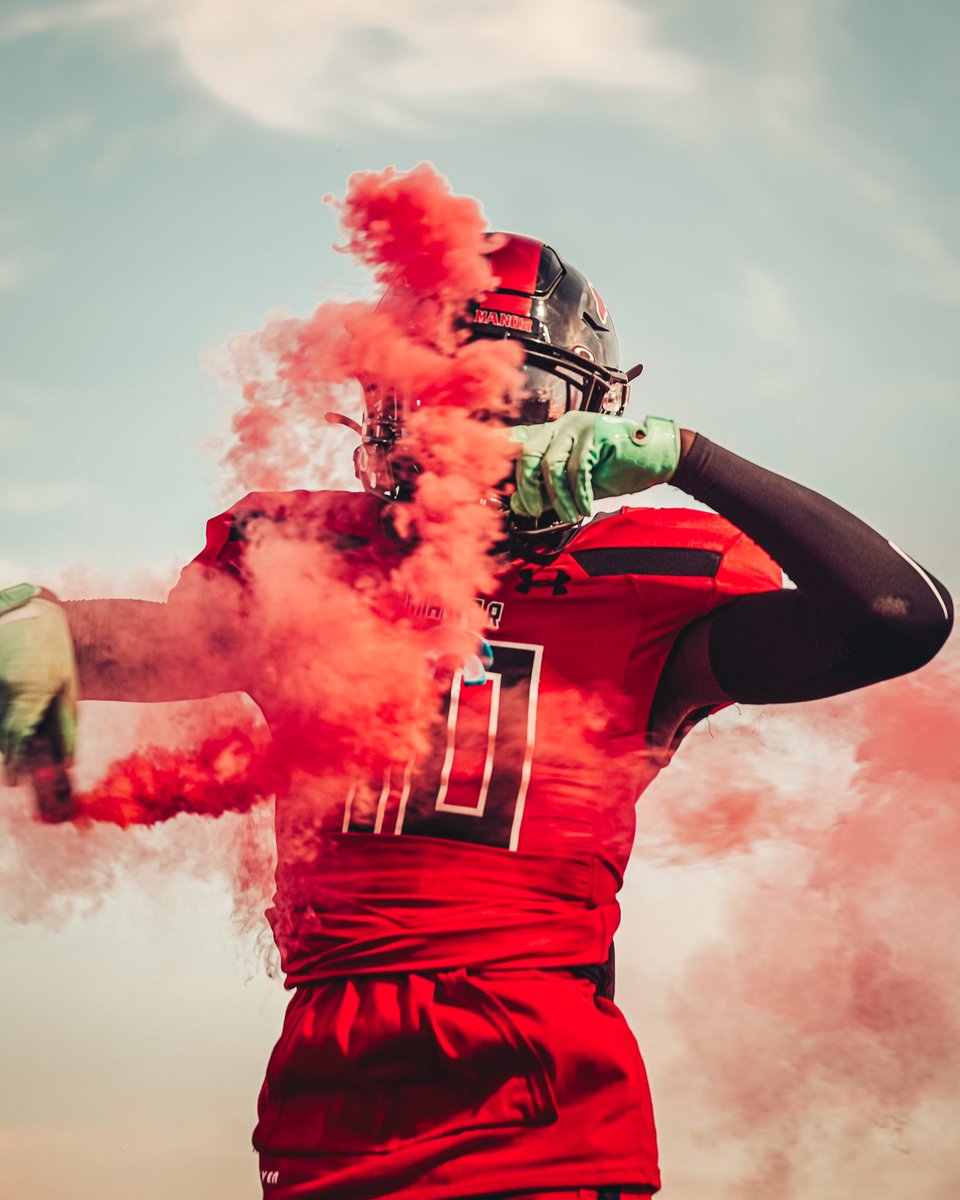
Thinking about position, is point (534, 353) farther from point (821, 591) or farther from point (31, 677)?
point (31, 677)

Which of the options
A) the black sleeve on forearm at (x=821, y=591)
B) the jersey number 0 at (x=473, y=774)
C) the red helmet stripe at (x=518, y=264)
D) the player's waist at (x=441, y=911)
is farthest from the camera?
the red helmet stripe at (x=518, y=264)

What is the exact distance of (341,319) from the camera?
2.65 m

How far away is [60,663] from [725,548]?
4.44 feet

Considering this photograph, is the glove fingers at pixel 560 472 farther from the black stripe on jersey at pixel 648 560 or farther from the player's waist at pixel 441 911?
the player's waist at pixel 441 911

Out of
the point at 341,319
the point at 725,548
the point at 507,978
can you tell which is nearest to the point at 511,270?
the point at 341,319

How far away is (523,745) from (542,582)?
0.36 metres

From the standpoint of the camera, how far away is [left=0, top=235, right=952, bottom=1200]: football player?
2.22 meters

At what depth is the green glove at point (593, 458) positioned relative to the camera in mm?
2268

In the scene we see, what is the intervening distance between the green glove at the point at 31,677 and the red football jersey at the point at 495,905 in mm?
412

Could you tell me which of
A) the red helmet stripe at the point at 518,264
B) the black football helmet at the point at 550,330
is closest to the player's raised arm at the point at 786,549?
the black football helmet at the point at 550,330

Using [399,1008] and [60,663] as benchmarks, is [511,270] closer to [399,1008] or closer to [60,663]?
[60,663]

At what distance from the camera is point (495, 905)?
234 centimetres

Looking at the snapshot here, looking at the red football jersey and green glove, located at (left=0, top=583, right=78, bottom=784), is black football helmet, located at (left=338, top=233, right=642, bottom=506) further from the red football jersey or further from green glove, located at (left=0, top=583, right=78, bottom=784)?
green glove, located at (left=0, top=583, right=78, bottom=784)

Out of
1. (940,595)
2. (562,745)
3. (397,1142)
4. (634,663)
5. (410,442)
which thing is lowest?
(397,1142)
